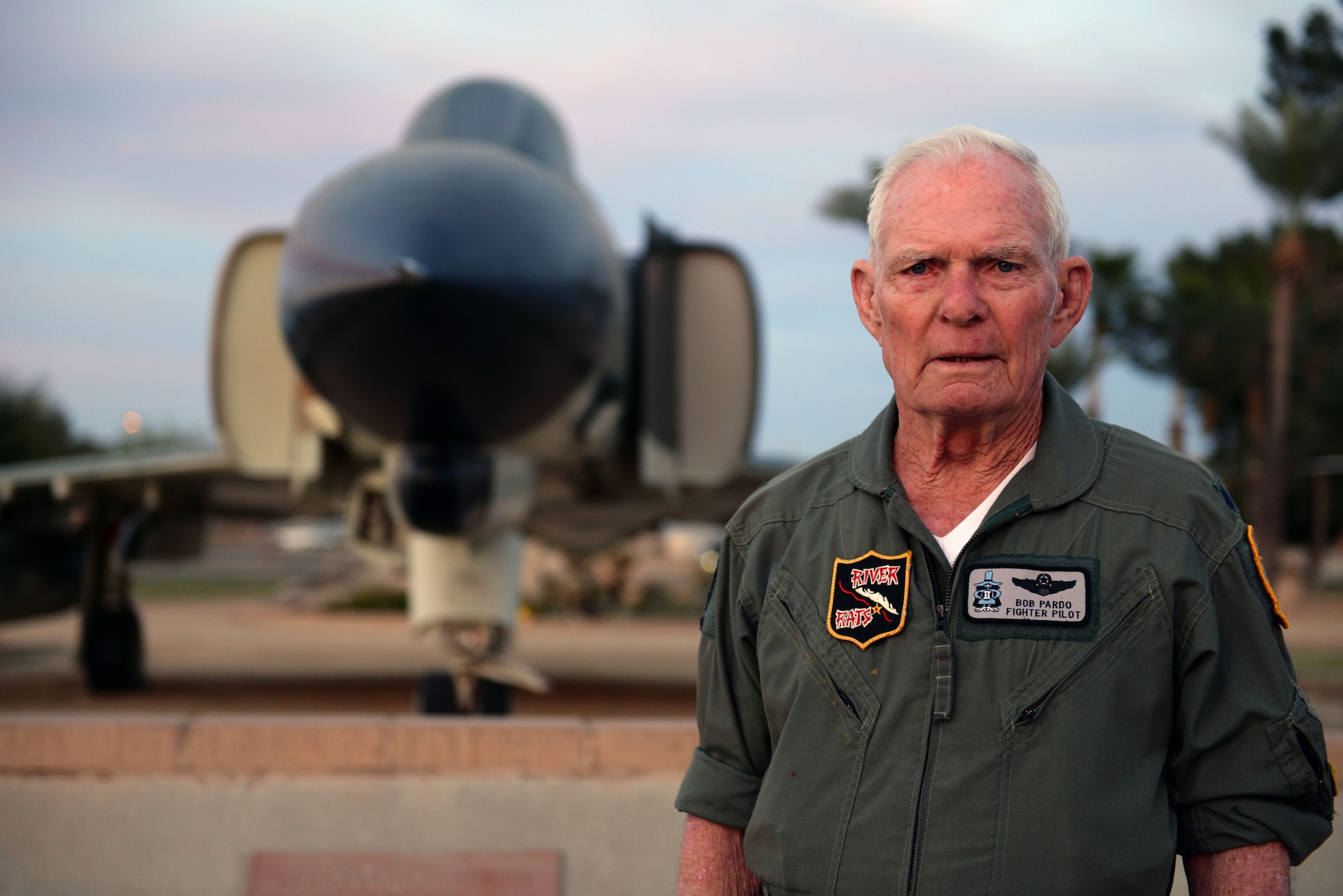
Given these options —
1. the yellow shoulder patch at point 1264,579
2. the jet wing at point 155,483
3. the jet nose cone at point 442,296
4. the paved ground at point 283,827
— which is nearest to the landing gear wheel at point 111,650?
the jet wing at point 155,483

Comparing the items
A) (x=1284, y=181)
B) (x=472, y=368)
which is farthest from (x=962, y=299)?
(x=1284, y=181)

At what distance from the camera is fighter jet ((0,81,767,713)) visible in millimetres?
5348

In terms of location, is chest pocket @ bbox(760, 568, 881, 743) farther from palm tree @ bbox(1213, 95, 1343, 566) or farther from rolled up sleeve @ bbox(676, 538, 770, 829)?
palm tree @ bbox(1213, 95, 1343, 566)

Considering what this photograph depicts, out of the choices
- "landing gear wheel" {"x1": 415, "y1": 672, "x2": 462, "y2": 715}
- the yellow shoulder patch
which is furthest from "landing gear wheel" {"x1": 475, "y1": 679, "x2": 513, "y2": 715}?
the yellow shoulder patch

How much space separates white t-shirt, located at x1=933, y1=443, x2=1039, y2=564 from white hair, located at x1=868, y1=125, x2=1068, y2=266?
0.29m

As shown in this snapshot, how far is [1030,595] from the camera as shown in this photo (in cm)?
156

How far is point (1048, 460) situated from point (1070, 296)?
26 centimetres

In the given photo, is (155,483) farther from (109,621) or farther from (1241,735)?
(1241,735)

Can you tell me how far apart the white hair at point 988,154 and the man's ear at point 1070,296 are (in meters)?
0.03

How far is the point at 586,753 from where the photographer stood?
12.9 feet

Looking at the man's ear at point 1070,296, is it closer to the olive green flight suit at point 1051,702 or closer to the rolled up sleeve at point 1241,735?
the olive green flight suit at point 1051,702

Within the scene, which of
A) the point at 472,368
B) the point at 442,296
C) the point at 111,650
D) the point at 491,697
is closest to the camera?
the point at 442,296

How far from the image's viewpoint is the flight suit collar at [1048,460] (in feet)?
5.30

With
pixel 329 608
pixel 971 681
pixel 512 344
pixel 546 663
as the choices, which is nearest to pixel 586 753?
pixel 512 344
